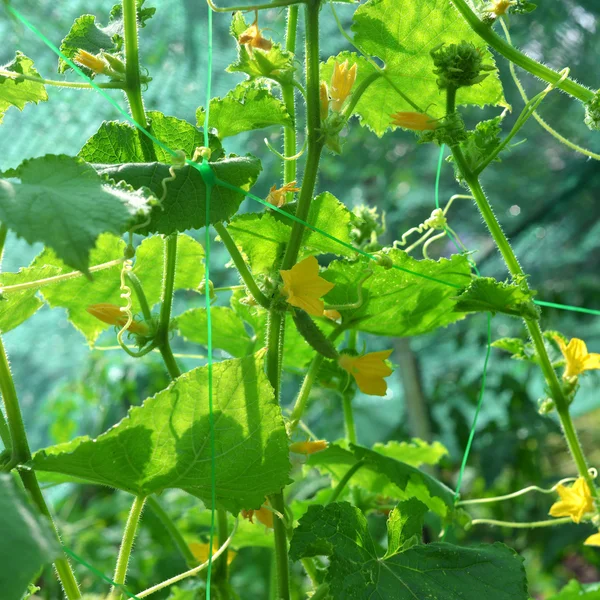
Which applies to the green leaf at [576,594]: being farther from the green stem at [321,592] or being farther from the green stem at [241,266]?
the green stem at [241,266]

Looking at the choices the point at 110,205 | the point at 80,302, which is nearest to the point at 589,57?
the point at 80,302

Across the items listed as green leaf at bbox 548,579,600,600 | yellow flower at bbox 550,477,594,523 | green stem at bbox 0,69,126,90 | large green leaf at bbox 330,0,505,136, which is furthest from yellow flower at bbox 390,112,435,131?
green leaf at bbox 548,579,600,600

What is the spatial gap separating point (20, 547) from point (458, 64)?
20.0 inches

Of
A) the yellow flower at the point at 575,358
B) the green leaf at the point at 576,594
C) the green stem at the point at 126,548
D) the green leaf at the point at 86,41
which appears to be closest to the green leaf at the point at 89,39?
the green leaf at the point at 86,41

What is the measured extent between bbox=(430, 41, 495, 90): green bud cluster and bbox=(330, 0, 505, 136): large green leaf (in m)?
0.04

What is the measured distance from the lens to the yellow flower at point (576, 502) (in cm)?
79

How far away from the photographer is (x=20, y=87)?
68 cm

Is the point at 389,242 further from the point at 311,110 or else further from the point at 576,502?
the point at 311,110

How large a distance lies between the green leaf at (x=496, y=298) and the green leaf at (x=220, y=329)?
0.26m

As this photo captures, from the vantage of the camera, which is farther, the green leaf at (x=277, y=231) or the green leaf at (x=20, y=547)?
the green leaf at (x=277, y=231)

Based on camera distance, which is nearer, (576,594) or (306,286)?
(306,286)

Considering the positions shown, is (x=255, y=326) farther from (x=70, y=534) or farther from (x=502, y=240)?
(x=70, y=534)

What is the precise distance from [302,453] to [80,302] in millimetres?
268

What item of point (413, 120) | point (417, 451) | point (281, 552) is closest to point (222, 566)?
point (281, 552)
